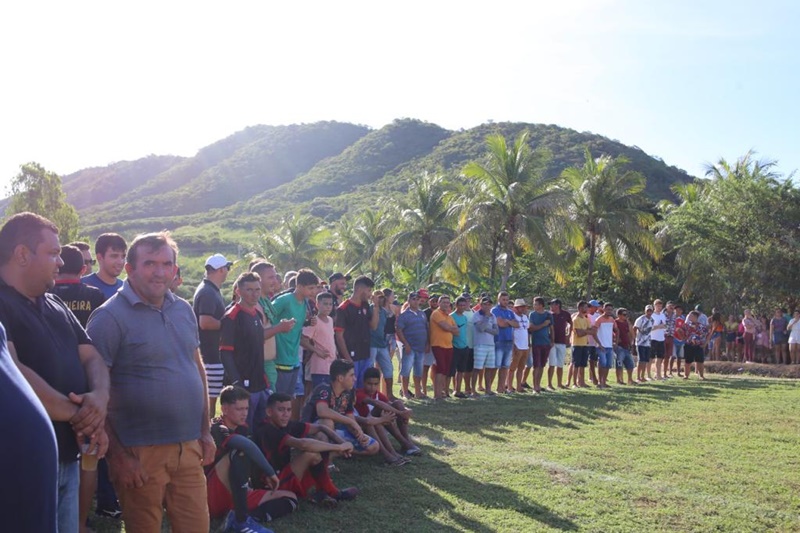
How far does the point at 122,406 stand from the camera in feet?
12.3

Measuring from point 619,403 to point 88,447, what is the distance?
11.5 metres

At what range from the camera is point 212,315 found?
6.70 m

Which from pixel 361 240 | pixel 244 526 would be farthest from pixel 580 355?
pixel 361 240

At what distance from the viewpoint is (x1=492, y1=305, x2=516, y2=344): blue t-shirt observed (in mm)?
14156

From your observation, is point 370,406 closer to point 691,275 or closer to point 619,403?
point 619,403

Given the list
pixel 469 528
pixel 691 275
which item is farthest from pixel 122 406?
pixel 691 275

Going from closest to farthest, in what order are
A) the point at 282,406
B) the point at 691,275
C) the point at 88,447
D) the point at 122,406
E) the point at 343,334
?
the point at 88,447 < the point at 122,406 < the point at 282,406 < the point at 343,334 < the point at 691,275

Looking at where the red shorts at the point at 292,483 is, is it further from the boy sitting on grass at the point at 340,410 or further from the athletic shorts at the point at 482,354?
the athletic shorts at the point at 482,354

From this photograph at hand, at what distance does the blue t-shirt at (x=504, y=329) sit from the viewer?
1416 cm

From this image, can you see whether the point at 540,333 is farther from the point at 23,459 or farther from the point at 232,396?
the point at 23,459

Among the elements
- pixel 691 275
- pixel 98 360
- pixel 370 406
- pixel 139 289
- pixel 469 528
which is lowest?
pixel 469 528

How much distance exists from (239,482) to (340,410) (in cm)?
206

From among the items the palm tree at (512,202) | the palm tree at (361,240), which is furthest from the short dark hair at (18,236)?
the palm tree at (361,240)

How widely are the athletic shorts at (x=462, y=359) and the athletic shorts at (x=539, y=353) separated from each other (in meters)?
1.77
